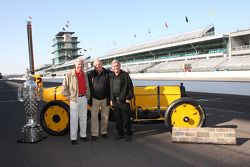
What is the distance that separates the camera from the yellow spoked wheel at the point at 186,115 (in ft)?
21.0

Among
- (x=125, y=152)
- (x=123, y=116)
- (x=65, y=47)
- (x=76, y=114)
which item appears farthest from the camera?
(x=65, y=47)

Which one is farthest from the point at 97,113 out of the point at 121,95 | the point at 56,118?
the point at 56,118

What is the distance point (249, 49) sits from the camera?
43.3 metres

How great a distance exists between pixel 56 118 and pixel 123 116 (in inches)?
59.8

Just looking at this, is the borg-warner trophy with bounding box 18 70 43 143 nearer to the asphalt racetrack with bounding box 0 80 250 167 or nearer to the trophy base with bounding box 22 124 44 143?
the trophy base with bounding box 22 124 44 143

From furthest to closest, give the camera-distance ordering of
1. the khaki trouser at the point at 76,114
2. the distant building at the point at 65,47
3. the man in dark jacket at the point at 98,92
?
1. the distant building at the point at 65,47
2. the man in dark jacket at the point at 98,92
3. the khaki trouser at the point at 76,114

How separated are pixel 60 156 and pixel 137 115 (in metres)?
2.06

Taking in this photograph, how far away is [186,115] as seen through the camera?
6.45 m

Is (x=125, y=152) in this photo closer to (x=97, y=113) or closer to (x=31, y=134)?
(x=97, y=113)

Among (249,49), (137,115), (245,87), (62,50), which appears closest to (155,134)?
(137,115)

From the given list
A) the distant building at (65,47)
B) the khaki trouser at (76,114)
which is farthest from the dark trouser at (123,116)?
the distant building at (65,47)

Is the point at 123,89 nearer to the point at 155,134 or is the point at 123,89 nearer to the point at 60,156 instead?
the point at 155,134

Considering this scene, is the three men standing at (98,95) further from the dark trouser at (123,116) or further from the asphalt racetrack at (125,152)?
the asphalt racetrack at (125,152)

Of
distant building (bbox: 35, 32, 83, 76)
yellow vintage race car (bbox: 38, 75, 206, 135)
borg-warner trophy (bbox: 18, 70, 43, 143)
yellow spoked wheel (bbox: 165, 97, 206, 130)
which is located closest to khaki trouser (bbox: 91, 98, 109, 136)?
yellow vintage race car (bbox: 38, 75, 206, 135)
